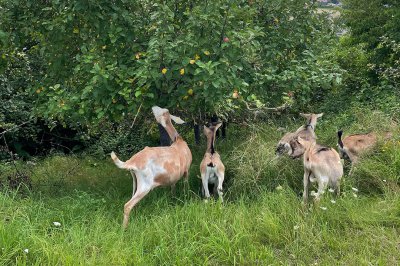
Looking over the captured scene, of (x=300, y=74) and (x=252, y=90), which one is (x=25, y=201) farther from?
(x=300, y=74)

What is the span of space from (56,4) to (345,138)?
14.1 feet

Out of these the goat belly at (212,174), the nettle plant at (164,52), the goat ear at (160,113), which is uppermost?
the nettle plant at (164,52)

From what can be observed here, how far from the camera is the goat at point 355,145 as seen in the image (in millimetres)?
6324

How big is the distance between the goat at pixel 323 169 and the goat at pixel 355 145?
629 mm

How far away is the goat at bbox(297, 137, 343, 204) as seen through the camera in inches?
222

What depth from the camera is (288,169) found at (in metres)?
6.47

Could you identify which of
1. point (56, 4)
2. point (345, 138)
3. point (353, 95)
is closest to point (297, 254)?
point (345, 138)

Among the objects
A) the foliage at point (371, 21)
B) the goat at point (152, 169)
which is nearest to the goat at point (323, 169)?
the goat at point (152, 169)

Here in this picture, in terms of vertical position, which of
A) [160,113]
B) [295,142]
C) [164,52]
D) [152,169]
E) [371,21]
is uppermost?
[164,52]

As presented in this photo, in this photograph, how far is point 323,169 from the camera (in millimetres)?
5633

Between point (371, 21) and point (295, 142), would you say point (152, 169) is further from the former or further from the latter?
point (371, 21)

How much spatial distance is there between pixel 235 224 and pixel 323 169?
1275 mm

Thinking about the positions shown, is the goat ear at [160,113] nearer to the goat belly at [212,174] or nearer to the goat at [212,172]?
the goat at [212,172]

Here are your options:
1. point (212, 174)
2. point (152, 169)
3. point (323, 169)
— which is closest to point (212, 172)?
point (212, 174)
